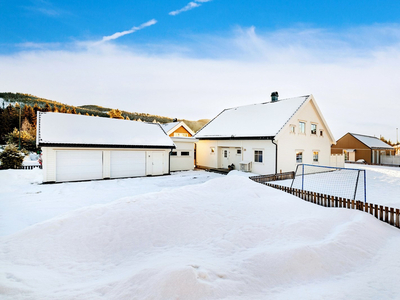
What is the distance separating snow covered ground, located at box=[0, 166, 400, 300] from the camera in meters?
3.66

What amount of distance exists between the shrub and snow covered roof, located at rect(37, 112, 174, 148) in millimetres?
5061

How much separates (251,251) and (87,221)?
4.93m

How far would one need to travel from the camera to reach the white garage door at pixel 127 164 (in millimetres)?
17703

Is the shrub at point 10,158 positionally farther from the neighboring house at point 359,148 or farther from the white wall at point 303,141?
the neighboring house at point 359,148

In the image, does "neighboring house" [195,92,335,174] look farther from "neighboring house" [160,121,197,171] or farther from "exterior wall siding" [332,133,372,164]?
"exterior wall siding" [332,133,372,164]

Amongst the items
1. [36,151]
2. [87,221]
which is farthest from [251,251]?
[36,151]

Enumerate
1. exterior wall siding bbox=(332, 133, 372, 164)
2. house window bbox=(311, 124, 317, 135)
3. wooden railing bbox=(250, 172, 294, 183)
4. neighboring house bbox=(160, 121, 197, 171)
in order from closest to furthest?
1. wooden railing bbox=(250, 172, 294, 183)
2. house window bbox=(311, 124, 317, 135)
3. neighboring house bbox=(160, 121, 197, 171)
4. exterior wall siding bbox=(332, 133, 372, 164)

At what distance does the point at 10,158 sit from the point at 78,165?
8.39m

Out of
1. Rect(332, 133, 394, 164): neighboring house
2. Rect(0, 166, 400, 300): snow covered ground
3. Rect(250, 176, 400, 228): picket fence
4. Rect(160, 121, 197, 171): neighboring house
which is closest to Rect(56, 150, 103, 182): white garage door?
Rect(0, 166, 400, 300): snow covered ground

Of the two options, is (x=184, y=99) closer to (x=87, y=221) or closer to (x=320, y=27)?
(x=320, y=27)

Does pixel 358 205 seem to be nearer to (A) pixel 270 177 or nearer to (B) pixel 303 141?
(A) pixel 270 177

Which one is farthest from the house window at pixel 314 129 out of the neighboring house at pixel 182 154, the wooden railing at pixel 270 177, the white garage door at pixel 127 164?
the white garage door at pixel 127 164

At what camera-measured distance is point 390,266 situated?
4.80 m

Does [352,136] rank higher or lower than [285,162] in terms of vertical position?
higher
